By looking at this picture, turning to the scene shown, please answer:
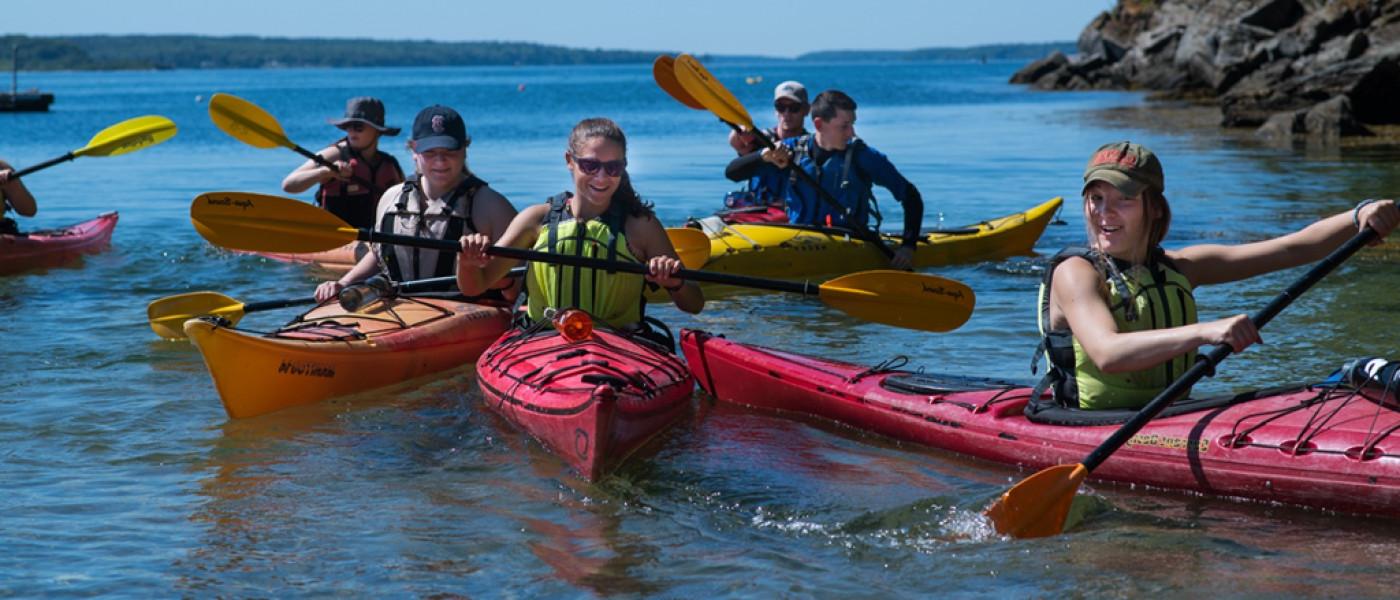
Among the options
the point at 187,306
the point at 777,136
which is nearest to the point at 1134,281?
the point at 187,306

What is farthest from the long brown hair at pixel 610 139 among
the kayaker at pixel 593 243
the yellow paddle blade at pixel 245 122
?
the yellow paddle blade at pixel 245 122

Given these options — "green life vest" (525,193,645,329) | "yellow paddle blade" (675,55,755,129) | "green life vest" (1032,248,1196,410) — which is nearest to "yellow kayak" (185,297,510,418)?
"green life vest" (525,193,645,329)

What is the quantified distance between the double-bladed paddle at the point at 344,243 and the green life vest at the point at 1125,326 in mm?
1144

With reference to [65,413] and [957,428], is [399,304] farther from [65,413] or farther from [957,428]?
[957,428]

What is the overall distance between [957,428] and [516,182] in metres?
15.6

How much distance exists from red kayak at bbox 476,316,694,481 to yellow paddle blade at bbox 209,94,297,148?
298 cm

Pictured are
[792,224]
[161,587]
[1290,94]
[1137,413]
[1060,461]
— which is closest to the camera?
[161,587]

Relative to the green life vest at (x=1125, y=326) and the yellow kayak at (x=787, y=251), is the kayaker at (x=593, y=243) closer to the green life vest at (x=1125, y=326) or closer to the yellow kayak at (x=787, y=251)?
the green life vest at (x=1125, y=326)

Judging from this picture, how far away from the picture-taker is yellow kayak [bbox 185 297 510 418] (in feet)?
20.4

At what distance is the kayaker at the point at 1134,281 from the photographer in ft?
14.7

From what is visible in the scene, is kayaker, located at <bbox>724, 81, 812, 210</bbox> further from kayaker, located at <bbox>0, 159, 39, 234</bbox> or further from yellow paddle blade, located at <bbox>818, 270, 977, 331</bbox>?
kayaker, located at <bbox>0, 159, 39, 234</bbox>

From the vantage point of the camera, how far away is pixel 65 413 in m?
6.77

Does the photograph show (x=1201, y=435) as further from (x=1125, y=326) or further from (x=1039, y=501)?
(x=1039, y=501)

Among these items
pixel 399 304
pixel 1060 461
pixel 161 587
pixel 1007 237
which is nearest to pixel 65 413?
pixel 399 304
